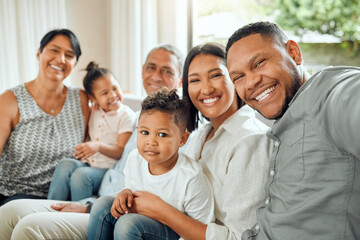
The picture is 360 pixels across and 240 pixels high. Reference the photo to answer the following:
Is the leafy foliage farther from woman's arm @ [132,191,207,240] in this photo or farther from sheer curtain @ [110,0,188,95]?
woman's arm @ [132,191,207,240]

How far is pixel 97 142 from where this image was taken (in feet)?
6.68

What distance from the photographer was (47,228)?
144cm

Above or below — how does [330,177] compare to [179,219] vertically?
above

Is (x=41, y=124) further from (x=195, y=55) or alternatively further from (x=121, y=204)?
(x=195, y=55)

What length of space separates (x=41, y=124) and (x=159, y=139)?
38.3 inches

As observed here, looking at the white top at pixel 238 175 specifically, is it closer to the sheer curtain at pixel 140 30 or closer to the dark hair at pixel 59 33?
the dark hair at pixel 59 33

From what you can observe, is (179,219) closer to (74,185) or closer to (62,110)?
(74,185)

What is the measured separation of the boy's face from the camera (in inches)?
53.5

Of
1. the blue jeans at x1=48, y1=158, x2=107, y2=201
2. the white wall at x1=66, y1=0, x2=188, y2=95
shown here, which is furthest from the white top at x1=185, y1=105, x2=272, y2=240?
the white wall at x1=66, y1=0, x2=188, y2=95

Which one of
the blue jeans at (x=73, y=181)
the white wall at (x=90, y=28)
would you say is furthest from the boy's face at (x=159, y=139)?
the white wall at (x=90, y=28)

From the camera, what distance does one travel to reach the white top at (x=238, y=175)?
1.14m

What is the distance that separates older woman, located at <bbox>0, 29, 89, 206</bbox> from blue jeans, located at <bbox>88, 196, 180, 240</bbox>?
752 mm

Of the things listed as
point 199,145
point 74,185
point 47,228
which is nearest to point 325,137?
point 199,145

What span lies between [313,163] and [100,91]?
59.5 inches
